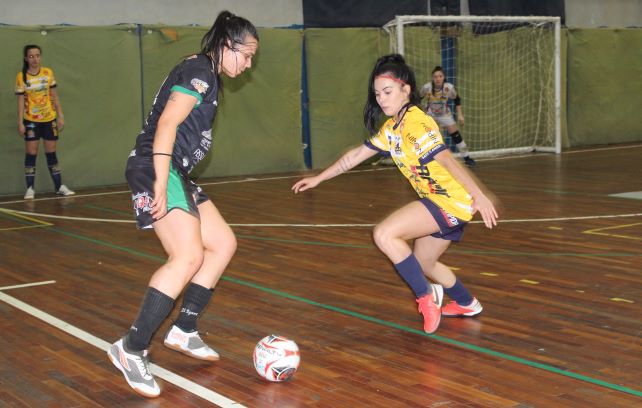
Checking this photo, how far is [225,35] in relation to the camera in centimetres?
354

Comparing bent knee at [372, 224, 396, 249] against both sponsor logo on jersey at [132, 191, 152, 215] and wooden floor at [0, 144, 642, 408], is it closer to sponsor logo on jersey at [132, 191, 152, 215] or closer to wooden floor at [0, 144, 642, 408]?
wooden floor at [0, 144, 642, 408]

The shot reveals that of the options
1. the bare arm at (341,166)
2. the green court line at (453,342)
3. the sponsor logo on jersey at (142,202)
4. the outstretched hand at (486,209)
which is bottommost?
the green court line at (453,342)

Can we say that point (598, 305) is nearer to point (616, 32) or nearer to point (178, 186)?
point (178, 186)

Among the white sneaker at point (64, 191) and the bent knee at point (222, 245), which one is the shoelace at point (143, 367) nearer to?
the bent knee at point (222, 245)

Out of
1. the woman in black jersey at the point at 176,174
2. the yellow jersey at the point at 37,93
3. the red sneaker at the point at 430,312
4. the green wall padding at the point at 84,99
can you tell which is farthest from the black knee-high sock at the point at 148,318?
the green wall padding at the point at 84,99

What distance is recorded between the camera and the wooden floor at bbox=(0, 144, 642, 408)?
11.6ft

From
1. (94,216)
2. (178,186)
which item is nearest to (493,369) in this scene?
(178,186)

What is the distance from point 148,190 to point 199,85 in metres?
0.47

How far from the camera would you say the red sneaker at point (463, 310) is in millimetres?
4621

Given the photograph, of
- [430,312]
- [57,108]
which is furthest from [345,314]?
[57,108]

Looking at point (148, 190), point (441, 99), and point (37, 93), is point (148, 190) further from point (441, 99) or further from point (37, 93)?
point (441, 99)

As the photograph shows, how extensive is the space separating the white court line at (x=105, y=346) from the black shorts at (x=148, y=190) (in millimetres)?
695

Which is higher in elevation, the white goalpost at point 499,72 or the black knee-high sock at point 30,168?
the white goalpost at point 499,72

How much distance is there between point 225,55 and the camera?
3561 mm
